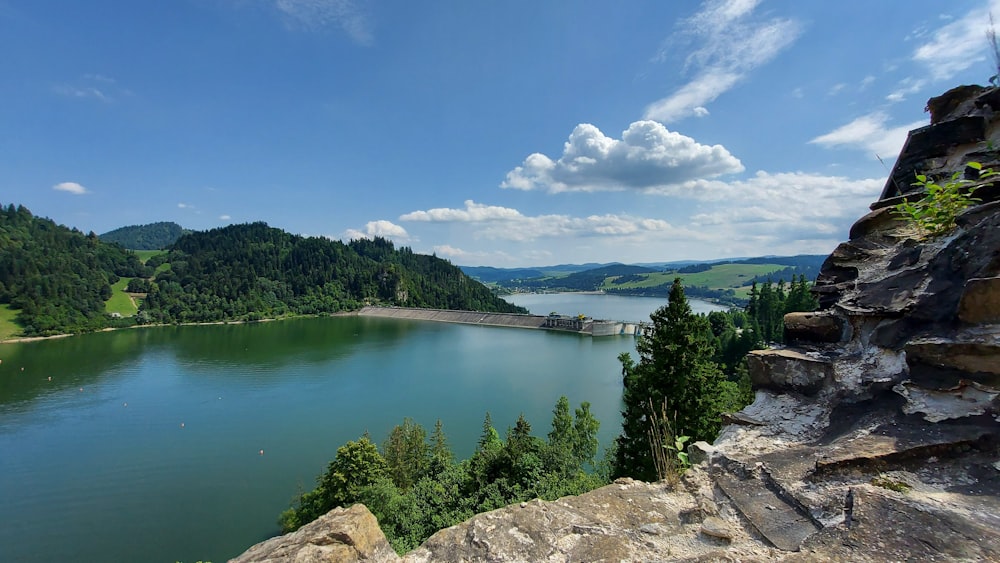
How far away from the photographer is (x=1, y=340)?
82062mm

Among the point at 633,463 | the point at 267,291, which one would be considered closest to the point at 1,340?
the point at 267,291

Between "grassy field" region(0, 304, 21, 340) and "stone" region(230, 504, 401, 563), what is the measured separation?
411 feet

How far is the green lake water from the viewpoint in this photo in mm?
23250

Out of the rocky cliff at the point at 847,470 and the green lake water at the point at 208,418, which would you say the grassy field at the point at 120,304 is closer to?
the green lake water at the point at 208,418

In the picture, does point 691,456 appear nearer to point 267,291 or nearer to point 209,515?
point 209,515

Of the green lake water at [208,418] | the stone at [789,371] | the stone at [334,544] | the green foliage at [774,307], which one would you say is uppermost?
the stone at [789,371]

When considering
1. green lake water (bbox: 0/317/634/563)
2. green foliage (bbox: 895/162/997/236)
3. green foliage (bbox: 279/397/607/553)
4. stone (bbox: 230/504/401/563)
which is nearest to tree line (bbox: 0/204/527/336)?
green lake water (bbox: 0/317/634/563)

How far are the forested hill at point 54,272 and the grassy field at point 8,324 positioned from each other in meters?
0.93

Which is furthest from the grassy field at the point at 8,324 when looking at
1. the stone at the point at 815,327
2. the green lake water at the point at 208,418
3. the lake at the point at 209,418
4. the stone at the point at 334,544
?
the stone at the point at 815,327

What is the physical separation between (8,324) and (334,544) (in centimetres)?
13513

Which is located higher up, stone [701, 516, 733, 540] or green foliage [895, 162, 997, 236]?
green foliage [895, 162, 997, 236]

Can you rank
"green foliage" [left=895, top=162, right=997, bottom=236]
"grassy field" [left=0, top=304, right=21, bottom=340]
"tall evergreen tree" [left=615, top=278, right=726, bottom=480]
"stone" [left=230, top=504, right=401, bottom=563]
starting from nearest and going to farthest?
"stone" [left=230, top=504, right=401, bottom=563]
"green foliage" [left=895, top=162, right=997, bottom=236]
"tall evergreen tree" [left=615, top=278, right=726, bottom=480]
"grassy field" [left=0, top=304, right=21, bottom=340]

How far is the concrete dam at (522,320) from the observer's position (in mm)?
98500

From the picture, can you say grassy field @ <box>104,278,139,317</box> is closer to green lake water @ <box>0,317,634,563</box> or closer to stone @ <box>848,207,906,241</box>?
green lake water @ <box>0,317,634,563</box>
